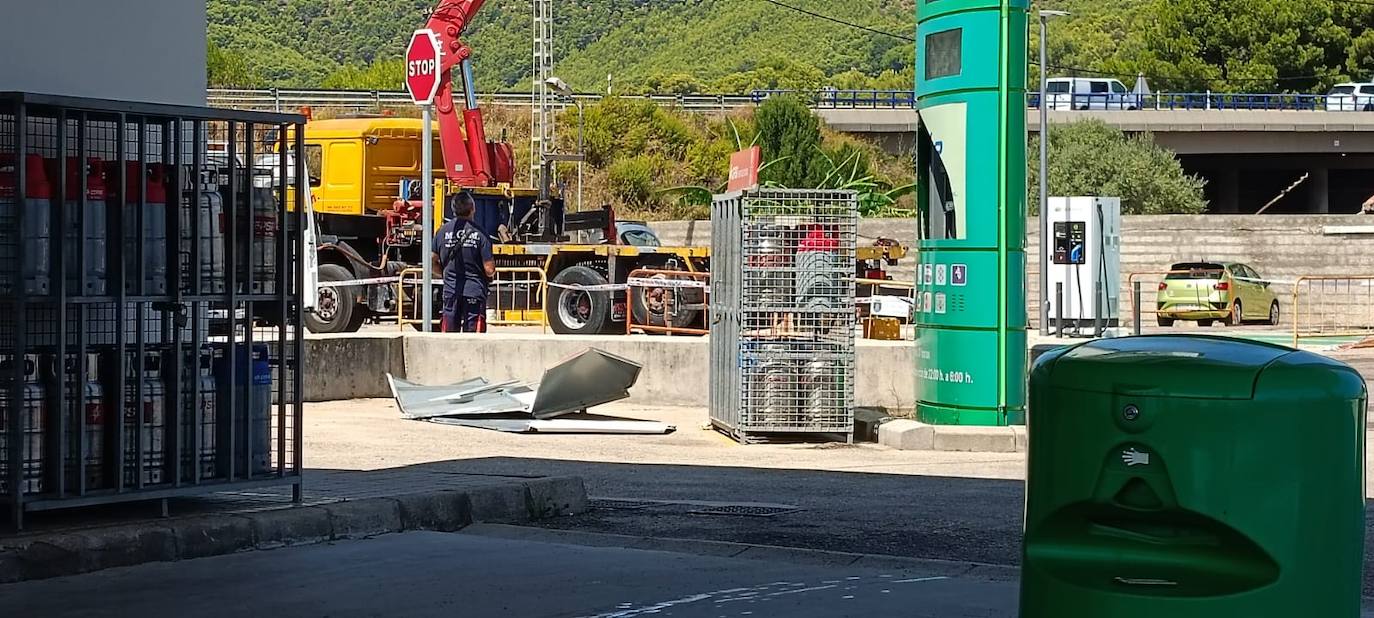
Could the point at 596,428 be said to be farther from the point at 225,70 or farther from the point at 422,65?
the point at 225,70

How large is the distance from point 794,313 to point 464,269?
618 cm

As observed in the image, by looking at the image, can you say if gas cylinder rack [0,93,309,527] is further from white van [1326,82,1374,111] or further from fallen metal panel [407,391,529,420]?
white van [1326,82,1374,111]

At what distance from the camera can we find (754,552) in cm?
787

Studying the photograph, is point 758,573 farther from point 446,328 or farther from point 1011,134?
point 446,328

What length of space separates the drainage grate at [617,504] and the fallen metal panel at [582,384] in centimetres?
491

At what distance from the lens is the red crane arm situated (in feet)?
86.4

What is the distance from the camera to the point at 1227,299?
33938 mm

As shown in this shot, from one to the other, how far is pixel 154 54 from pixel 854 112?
5991 centimetres

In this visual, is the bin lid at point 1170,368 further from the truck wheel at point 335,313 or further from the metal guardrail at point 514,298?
the truck wheel at point 335,313

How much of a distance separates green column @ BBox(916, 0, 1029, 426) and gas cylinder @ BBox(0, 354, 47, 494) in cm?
873

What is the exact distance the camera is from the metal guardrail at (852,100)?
→ 64188 millimetres

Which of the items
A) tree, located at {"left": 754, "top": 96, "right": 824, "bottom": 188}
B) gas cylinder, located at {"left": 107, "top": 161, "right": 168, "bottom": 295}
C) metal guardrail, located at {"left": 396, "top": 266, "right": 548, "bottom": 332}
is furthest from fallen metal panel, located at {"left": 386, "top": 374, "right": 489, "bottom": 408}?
tree, located at {"left": 754, "top": 96, "right": 824, "bottom": 188}

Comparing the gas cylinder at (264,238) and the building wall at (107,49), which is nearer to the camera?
the building wall at (107,49)

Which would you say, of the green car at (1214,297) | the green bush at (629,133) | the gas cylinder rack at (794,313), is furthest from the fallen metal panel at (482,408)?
the green bush at (629,133)
